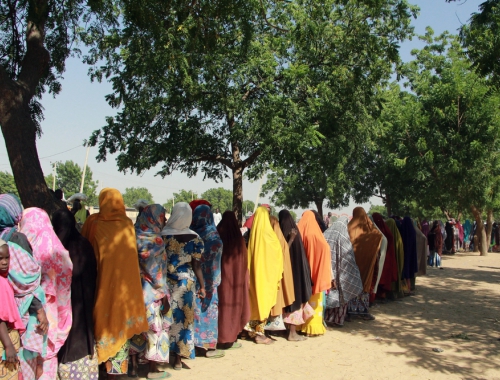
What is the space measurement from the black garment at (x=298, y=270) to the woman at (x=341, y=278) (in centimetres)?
→ 78

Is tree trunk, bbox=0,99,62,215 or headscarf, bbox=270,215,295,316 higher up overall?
tree trunk, bbox=0,99,62,215

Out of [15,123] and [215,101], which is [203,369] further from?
[215,101]

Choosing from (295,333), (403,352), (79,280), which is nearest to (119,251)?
(79,280)

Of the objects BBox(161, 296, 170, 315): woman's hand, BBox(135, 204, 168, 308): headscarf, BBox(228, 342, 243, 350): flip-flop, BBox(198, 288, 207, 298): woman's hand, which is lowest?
BBox(228, 342, 243, 350): flip-flop

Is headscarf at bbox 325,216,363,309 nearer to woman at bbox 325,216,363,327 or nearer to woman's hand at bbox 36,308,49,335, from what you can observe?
woman at bbox 325,216,363,327

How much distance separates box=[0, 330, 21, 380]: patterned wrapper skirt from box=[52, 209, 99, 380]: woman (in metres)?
0.72

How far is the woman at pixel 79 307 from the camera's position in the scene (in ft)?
14.9

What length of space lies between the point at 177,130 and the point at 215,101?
1992 millimetres

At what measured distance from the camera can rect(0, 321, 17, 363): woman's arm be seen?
363 centimetres

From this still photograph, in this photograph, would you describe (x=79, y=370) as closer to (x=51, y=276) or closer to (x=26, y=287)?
(x=51, y=276)

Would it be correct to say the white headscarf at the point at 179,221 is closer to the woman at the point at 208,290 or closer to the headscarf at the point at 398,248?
the woman at the point at 208,290

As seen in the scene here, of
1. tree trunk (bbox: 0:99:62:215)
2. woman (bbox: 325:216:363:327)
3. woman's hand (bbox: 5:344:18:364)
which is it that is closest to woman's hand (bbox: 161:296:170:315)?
woman's hand (bbox: 5:344:18:364)

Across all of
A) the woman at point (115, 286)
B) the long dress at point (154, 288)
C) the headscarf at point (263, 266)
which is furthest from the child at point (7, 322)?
the headscarf at point (263, 266)

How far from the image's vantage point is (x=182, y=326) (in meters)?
5.68
